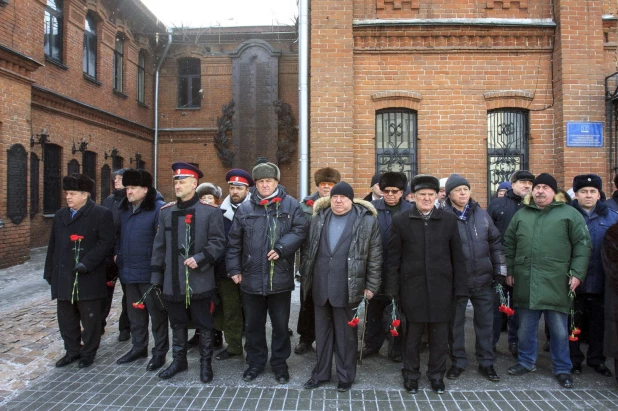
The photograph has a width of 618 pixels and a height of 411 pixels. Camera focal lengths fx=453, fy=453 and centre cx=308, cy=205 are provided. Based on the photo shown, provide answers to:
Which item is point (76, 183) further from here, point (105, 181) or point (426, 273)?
point (105, 181)

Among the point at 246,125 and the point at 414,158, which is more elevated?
the point at 246,125

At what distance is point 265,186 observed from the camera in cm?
439

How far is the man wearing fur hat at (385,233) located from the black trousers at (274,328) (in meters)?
1.01

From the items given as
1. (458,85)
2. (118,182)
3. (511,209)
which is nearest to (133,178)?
(118,182)

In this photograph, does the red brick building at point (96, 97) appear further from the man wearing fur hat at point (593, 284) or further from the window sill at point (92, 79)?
the man wearing fur hat at point (593, 284)

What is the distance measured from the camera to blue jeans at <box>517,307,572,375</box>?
4301 mm

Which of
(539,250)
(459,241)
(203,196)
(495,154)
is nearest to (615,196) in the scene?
(539,250)

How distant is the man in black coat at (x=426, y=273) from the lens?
405 cm

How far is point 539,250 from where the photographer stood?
171 inches

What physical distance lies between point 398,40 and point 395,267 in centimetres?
552

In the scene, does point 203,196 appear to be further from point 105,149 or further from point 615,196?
point 105,149

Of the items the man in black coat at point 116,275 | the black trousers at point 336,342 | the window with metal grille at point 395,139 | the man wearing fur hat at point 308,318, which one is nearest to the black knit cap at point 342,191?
the man wearing fur hat at point 308,318

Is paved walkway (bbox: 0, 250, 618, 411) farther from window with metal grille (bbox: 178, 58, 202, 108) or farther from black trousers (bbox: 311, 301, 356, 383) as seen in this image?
window with metal grille (bbox: 178, 58, 202, 108)

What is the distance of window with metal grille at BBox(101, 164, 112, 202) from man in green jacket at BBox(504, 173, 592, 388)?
14111 millimetres
